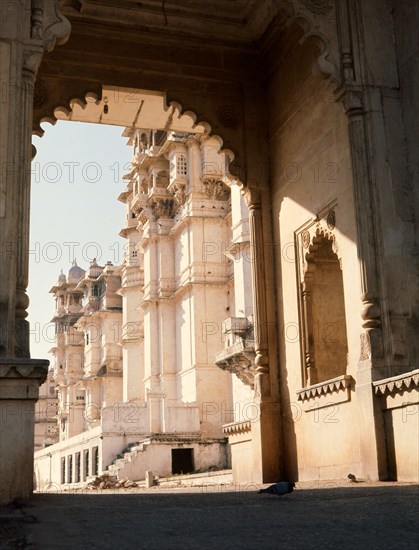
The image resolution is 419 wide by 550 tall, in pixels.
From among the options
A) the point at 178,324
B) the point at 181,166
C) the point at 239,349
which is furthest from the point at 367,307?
the point at 178,324

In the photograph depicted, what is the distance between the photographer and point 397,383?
7.09 meters

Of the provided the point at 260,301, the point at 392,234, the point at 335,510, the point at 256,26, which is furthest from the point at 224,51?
the point at 335,510

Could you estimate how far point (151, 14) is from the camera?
10172 millimetres

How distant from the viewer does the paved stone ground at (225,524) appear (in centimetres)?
332

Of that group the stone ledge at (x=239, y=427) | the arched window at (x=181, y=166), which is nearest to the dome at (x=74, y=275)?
the arched window at (x=181, y=166)

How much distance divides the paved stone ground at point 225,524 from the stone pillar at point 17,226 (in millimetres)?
636

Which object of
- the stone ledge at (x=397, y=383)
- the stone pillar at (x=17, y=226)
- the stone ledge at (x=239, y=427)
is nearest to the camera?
the stone pillar at (x=17, y=226)

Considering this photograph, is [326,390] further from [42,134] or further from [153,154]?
[153,154]

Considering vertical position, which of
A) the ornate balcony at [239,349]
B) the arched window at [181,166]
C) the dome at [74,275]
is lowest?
the ornate balcony at [239,349]

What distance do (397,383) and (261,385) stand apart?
3.33 metres

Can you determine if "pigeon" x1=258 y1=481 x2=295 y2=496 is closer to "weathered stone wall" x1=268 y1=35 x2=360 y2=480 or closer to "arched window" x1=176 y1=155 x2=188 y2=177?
"weathered stone wall" x1=268 y1=35 x2=360 y2=480

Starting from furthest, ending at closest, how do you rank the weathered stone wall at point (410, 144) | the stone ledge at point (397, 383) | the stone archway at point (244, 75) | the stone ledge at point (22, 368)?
the stone archway at point (244, 75) → the weathered stone wall at point (410, 144) → the stone ledge at point (397, 383) → the stone ledge at point (22, 368)

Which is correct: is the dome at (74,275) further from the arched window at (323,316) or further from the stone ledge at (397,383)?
the stone ledge at (397,383)

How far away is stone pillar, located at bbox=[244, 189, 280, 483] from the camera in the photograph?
9.93 meters
